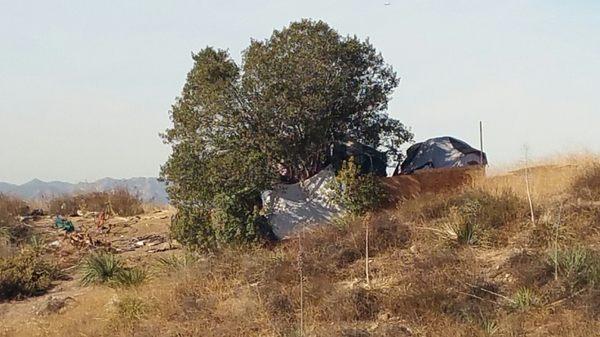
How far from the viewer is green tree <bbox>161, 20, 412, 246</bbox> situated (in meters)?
14.0

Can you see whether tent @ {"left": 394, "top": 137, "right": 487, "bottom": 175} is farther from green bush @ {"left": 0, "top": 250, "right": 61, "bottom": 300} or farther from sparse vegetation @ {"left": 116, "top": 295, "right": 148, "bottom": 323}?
green bush @ {"left": 0, "top": 250, "right": 61, "bottom": 300}

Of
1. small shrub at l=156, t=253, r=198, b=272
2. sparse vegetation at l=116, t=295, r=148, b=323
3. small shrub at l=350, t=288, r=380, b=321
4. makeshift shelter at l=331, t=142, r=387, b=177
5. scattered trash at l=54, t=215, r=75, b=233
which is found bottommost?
sparse vegetation at l=116, t=295, r=148, b=323

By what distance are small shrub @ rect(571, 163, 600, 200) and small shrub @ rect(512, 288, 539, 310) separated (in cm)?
389

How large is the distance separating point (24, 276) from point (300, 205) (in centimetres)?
551

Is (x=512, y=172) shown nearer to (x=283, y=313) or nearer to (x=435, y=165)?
(x=435, y=165)

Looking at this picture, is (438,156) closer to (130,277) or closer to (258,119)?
(258,119)

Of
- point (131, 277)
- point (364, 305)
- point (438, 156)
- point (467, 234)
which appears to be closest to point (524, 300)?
point (364, 305)

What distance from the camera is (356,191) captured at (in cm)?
1416

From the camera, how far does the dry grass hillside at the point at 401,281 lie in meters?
8.51

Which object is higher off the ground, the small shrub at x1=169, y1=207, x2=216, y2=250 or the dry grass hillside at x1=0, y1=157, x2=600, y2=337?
the small shrub at x1=169, y1=207, x2=216, y2=250

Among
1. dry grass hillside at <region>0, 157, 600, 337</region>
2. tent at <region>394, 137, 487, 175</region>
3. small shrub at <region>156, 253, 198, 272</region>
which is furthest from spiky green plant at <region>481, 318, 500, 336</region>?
tent at <region>394, 137, 487, 175</region>

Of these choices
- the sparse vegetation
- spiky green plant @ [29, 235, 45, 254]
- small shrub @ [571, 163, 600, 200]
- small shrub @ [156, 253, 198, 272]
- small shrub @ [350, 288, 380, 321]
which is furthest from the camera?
spiky green plant @ [29, 235, 45, 254]

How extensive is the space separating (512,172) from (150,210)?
40.1 feet

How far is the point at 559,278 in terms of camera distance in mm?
8766
